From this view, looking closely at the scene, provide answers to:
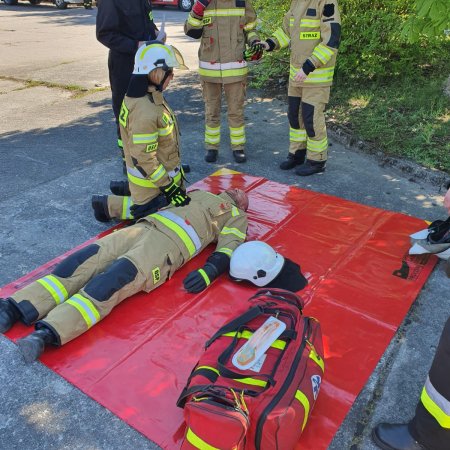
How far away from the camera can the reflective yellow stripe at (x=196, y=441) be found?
6.33 ft

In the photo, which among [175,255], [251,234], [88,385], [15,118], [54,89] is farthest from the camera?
[54,89]

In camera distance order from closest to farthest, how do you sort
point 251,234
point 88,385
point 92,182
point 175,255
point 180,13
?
point 88,385, point 175,255, point 251,234, point 92,182, point 180,13

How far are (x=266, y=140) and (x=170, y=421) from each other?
4459 mm

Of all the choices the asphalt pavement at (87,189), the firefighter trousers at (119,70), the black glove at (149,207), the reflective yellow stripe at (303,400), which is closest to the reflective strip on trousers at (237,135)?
the asphalt pavement at (87,189)

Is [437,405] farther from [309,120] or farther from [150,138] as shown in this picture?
[309,120]

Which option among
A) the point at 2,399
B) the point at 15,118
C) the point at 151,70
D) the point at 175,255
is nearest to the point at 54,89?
the point at 15,118

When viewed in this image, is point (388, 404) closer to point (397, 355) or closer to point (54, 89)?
point (397, 355)

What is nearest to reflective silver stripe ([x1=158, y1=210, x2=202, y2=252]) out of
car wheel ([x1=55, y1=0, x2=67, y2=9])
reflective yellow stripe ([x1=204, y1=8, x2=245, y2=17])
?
reflective yellow stripe ([x1=204, y1=8, x2=245, y2=17])

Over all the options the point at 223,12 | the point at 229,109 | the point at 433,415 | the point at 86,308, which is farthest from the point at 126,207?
the point at 433,415

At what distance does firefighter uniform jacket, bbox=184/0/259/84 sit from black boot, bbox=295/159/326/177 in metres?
1.22

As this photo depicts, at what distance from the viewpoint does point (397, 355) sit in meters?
2.79

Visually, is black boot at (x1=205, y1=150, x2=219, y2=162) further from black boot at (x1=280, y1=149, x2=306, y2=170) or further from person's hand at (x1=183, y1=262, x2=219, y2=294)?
person's hand at (x1=183, y1=262, x2=219, y2=294)

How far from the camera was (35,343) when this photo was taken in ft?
8.58

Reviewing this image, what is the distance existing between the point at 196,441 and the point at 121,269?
1.33 metres
